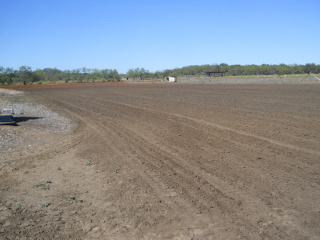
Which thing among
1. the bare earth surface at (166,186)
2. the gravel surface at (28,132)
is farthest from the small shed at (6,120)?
the bare earth surface at (166,186)

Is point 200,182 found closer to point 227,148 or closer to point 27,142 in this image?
point 227,148

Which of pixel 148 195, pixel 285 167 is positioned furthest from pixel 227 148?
pixel 148 195

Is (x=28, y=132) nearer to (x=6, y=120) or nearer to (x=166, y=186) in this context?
(x=6, y=120)

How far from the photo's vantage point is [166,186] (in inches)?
260

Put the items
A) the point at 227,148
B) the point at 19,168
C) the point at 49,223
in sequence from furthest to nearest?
the point at 227,148
the point at 19,168
the point at 49,223

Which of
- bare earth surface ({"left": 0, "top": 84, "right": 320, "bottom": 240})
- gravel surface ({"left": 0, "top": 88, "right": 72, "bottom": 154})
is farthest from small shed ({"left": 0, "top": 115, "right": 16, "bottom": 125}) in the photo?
bare earth surface ({"left": 0, "top": 84, "right": 320, "bottom": 240})

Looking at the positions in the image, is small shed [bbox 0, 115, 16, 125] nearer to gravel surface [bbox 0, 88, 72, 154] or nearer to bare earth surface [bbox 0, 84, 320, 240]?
gravel surface [bbox 0, 88, 72, 154]

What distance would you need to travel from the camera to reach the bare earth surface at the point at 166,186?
16.2 feet

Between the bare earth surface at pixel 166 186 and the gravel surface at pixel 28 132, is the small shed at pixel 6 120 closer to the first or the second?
the gravel surface at pixel 28 132

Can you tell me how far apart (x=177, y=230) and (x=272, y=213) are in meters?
1.70

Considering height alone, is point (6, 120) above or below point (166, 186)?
above

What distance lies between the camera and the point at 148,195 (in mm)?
Result: 6188

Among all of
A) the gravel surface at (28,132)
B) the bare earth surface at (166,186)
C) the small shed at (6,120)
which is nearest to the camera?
the bare earth surface at (166,186)

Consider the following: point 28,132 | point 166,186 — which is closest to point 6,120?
point 28,132
